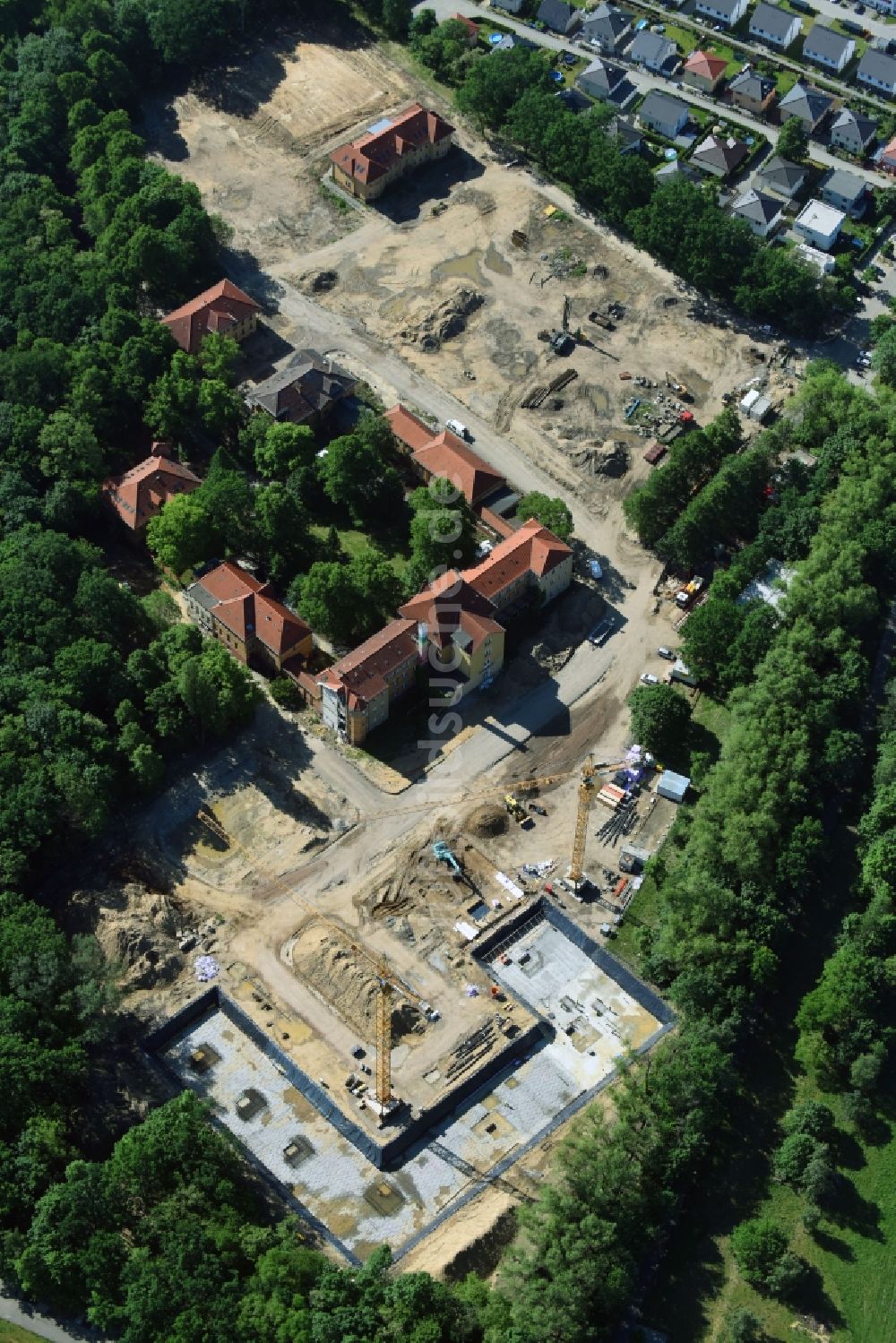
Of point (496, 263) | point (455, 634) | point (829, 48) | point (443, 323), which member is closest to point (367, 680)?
point (455, 634)

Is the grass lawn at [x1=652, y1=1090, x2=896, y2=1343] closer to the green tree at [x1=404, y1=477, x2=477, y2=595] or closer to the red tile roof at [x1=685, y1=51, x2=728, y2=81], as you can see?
the green tree at [x1=404, y1=477, x2=477, y2=595]

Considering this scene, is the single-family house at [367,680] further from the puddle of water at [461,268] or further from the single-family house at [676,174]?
the single-family house at [676,174]

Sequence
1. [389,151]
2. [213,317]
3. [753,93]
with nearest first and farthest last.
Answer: [213,317] < [389,151] < [753,93]

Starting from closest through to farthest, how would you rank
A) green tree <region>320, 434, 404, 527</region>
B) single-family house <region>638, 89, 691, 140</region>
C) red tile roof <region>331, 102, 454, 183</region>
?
green tree <region>320, 434, 404, 527</region>
red tile roof <region>331, 102, 454, 183</region>
single-family house <region>638, 89, 691, 140</region>

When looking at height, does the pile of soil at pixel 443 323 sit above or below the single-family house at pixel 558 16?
below

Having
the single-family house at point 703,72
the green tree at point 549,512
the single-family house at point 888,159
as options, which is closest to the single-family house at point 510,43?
the single-family house at point 703,72

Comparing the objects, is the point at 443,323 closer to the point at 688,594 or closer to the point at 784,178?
the point at 688,594

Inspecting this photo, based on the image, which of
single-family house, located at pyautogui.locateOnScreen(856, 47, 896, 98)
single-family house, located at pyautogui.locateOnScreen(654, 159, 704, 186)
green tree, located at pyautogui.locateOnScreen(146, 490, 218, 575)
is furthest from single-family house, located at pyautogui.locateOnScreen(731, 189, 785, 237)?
green tree, located at pyautogui.locateOnScreen(146, 490, 218, 575)
